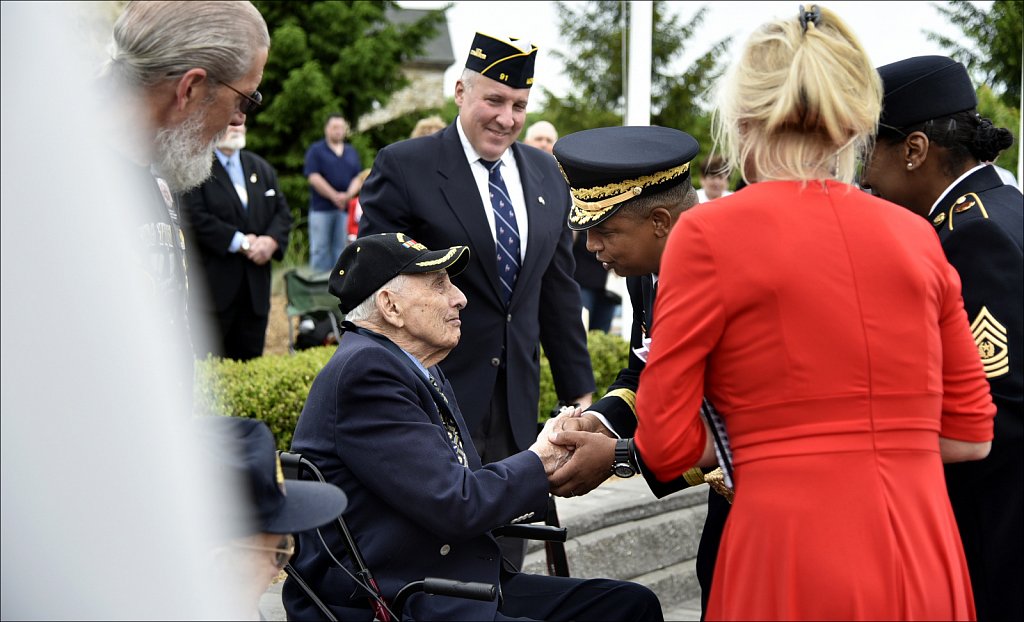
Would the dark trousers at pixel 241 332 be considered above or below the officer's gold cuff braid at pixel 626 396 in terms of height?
below

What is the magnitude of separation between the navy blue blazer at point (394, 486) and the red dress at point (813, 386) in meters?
0.83

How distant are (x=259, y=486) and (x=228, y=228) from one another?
217 inches

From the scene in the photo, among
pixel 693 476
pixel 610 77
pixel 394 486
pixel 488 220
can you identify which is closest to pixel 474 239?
pixel 488 220

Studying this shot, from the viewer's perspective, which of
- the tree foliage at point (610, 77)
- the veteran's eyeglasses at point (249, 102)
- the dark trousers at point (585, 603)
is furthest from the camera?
the tree foliage at point (610, 77)

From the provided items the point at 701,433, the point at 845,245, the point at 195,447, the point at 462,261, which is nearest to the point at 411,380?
the point at 462,261

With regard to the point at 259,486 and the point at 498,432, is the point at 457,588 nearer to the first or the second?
the point at 259,486

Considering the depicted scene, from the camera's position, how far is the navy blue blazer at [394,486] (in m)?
2.70

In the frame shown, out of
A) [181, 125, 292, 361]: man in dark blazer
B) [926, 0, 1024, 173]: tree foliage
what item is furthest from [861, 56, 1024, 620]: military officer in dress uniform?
[926, 0, 1024, 173]: tree foliage

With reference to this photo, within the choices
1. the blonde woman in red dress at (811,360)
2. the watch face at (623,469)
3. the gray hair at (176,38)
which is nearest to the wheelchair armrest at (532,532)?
the watch face at (623,469)

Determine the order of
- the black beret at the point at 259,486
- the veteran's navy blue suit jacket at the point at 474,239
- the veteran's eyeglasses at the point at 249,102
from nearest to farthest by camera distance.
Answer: the black beret at the point at 259,486, the veteran's eyeglasses at the point at 249,102, the veteran's navy blue suit jacket at the point at 474,239

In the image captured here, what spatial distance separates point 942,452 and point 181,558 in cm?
153

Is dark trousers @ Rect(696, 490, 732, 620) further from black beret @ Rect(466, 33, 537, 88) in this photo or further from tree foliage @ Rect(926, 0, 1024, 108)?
tree foliage @ Rect(926, 0, 1024, 108)

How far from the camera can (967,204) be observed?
267 cm

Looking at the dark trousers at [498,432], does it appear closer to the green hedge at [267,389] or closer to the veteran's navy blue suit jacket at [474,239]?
the veteran's navy blue suit jacket at [474,239]
